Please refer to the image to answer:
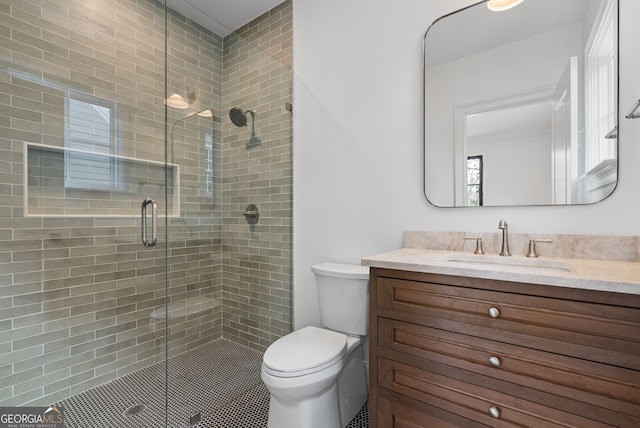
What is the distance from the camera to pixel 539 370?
95 centimetres

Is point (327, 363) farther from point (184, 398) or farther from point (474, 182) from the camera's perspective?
point (474, 182)

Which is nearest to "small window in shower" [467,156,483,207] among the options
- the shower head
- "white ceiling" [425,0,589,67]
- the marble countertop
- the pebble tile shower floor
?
the marble countertop

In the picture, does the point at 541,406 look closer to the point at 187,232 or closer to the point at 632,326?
the point at 632,326

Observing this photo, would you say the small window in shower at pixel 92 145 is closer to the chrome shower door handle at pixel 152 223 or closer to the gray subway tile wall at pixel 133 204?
the gray subway tile wall at pixel 133 204

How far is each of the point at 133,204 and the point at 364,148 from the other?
1.53m

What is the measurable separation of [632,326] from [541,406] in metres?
0.35

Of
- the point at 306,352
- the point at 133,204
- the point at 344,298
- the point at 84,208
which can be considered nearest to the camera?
the point at 306,352

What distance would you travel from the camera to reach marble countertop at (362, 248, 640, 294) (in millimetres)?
866

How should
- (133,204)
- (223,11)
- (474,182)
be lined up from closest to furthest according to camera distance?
(474,182)
(133,204)
(223,11)

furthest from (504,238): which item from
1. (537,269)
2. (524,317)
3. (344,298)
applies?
(344,298)

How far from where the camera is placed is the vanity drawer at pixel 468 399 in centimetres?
93

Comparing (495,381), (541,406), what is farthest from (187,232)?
(541,406)

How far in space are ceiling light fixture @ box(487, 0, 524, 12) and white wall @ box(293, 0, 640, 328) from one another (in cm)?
10

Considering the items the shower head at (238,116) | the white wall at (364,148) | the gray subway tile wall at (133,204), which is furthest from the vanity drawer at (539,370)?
the shower head at (238,116)
